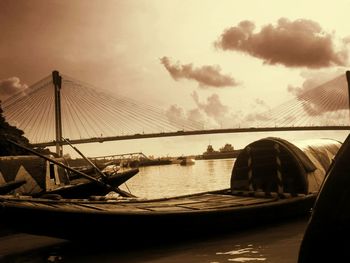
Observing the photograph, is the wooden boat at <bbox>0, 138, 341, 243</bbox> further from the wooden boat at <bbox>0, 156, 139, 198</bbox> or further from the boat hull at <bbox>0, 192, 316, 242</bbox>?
the wooden boat at <bbox>0, 156, 139, 198</bbox>

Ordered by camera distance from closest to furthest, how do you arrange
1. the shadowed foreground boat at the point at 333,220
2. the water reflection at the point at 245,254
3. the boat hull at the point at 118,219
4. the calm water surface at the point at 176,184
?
the shadowed foreground boat at the point at 333,220, the water reflection at the point at 245,254, the boat hull at the point at 118,219, the calm water surface at the point at 176,184

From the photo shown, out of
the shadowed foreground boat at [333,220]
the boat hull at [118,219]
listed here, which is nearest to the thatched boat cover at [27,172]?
the boat hull at [118,219]

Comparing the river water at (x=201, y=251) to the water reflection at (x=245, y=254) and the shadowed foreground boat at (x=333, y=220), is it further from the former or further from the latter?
the shadowed foreground boat at (x=333, y=220)

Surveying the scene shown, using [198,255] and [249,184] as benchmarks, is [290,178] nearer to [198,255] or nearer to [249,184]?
[249,184]

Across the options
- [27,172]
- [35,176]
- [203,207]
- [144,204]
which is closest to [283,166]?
[203,207]

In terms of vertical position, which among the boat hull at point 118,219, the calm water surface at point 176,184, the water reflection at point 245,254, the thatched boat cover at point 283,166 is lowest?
the calm water surface at point 176,184

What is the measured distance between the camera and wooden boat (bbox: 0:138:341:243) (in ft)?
20.6

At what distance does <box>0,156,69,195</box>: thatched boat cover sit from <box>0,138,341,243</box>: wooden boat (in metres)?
3.63

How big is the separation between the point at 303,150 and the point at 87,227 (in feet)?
17.1

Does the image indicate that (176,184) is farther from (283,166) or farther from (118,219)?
(118,219)

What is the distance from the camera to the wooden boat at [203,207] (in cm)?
629

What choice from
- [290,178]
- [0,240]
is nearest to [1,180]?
[0,240]

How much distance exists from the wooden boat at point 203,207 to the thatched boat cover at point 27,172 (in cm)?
363

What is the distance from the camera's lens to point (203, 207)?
7477mm
